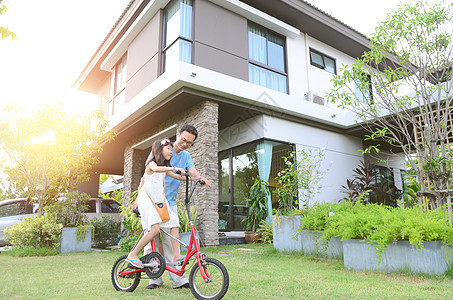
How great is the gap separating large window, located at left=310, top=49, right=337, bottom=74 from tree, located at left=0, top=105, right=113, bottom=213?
7310 millimetres

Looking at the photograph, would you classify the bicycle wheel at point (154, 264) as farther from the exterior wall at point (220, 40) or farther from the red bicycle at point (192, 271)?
the exterior wall at point (220, 40)

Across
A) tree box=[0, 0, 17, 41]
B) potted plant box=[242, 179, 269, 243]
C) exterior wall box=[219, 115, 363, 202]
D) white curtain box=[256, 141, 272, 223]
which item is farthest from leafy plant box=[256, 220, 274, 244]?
tree box=[0, 0, 17, 41]

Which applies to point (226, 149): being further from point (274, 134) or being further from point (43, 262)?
point (43, 262)

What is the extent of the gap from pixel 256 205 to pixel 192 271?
5332 mm

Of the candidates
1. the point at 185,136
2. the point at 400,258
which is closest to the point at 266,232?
the point at 400,258

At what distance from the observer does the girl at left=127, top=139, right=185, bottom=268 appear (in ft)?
9.35

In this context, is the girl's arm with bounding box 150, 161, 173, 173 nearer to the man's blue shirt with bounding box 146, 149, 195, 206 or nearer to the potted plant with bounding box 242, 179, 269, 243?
the man's blue shirt with bounding box 146, 149, 195, 206

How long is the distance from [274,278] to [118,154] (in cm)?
1089

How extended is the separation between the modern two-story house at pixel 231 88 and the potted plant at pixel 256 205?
248mm

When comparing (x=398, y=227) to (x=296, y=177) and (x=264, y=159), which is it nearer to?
(x=296, y=177)

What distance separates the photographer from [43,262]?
526cm

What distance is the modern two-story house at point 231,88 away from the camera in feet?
23.5

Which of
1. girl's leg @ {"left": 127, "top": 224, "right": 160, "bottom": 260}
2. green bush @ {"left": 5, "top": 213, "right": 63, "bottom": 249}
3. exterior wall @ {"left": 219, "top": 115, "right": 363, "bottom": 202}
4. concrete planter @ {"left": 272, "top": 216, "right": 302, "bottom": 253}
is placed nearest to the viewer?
girl's leg @ {"left": 127, "top": 224, "right": 160, "bottom": 260}

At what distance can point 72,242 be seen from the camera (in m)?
6.77
